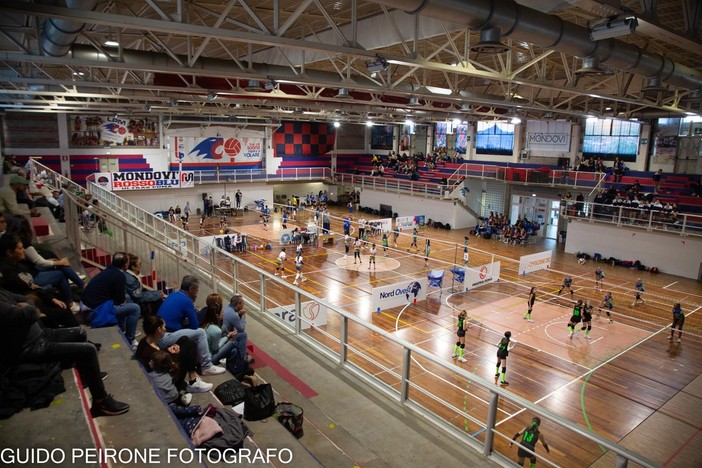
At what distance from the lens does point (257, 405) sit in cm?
525

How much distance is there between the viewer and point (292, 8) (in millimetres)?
12258

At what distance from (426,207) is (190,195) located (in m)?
20.2

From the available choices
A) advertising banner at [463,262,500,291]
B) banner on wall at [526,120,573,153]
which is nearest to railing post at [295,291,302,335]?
advertising banner at [463,262,500,291]

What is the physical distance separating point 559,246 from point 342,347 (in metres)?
30.8

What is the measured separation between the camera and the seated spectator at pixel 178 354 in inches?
214

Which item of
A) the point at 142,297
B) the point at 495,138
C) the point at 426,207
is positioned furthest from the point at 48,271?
the point at 495,138

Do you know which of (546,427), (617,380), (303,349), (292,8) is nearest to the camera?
(303,349)

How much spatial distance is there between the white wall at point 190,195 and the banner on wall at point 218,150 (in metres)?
2.58

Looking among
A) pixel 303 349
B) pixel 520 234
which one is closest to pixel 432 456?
pixel 303 349

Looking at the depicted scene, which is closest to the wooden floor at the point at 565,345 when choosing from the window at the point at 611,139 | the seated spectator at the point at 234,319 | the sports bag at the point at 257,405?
the seated spectator at the point at 234,319

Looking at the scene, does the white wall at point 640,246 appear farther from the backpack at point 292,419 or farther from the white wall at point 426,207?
the backpack at point 292,419

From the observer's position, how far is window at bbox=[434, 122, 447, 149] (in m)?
45.8

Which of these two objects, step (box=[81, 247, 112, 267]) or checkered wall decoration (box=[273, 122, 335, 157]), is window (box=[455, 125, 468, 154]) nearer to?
checkered wall decoration (box=[273, 122, 335, 157])

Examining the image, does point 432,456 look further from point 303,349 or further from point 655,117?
point 655,117
